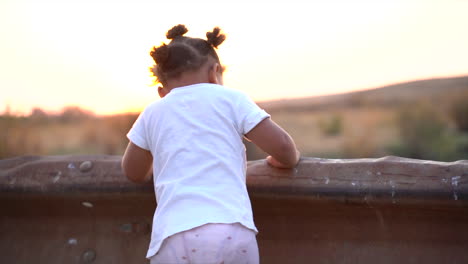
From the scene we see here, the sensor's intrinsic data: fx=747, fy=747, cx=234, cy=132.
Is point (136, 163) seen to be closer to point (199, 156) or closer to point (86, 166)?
point (199, 156)

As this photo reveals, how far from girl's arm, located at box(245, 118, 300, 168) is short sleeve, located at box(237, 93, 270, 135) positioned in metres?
0.02

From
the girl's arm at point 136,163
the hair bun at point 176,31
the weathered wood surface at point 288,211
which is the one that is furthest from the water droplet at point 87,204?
the hair bun at point 176,31

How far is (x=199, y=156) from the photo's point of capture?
8.75ft

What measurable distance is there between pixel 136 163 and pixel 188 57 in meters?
0.48

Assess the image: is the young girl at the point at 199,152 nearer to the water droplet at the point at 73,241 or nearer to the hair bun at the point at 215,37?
the hair bun at the point at 215,37

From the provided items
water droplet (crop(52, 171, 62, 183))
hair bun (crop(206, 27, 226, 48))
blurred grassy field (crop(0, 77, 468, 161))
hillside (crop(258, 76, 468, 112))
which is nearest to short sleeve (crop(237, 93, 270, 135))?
hair bun (crop(206, 27, 226, 48))

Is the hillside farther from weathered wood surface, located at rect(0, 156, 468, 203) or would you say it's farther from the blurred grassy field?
weathered wood surface, located at rect(0, 156, 468, 203)

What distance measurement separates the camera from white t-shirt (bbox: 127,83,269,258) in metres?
2.60

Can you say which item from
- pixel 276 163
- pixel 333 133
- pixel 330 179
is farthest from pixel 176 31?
pixel 333 133

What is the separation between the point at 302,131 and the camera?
33.1 metres

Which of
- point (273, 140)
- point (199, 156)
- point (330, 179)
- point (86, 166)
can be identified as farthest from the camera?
point (86, 166)

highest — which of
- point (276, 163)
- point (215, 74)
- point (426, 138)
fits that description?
point (215, 74)

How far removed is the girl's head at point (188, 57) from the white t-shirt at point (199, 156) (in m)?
0.07

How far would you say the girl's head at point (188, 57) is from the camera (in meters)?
2.81
